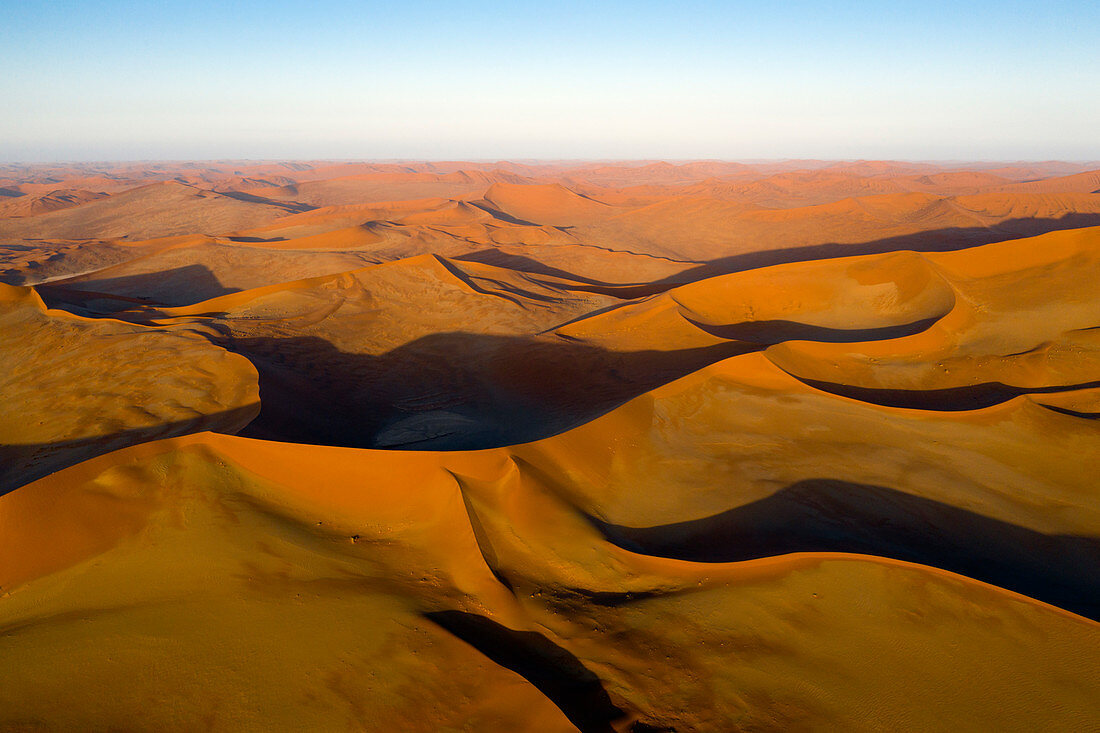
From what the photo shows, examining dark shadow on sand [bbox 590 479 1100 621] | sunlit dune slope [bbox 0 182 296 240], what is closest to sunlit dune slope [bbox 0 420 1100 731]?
dark shadow on sand [bbox 590 479 1100 621]

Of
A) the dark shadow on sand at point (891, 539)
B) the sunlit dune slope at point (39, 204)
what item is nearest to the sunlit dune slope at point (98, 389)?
the dark shadow on sand at point (891, 539)

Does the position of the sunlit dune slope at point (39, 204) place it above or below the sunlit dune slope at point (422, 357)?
above

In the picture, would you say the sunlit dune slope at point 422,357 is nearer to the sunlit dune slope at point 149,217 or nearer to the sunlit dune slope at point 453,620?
the sunlit dune slope at point 453,620

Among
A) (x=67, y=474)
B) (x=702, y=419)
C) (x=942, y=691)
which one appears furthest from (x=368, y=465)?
(x=942, y=691)

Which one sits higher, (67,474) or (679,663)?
(67,474)

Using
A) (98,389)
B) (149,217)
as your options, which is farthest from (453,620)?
(149,217)

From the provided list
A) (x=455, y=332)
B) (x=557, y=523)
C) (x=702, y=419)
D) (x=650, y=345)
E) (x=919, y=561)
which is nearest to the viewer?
(x=919, y=561)

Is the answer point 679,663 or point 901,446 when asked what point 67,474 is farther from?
point 901,446

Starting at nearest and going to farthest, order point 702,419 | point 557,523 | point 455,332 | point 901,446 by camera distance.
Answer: point 557,523 → point 901,446 → point 702,419 → point 455,332
